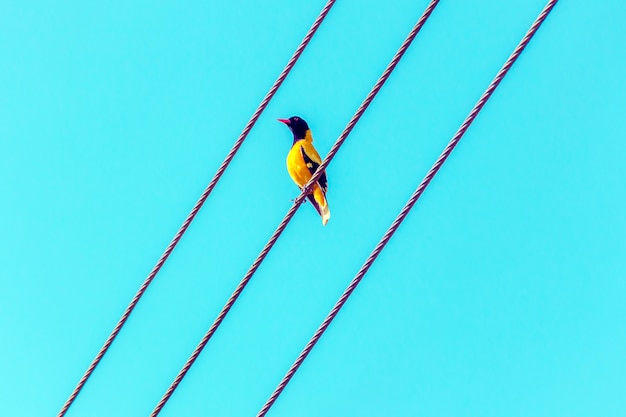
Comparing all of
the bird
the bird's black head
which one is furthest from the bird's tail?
the bird's black head

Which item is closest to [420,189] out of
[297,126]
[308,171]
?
[308,171]

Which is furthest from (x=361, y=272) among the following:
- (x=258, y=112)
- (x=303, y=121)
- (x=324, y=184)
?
(x=303, y=121)

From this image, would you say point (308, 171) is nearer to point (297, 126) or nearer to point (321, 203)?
point (321, 203)

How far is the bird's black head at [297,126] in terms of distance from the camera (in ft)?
23.3

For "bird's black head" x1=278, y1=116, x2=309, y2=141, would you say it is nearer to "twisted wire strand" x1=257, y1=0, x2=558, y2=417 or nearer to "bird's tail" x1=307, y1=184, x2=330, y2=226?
"bird's tail" x1=307, y1=184, x2=330, y2=226

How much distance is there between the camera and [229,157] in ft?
9.78

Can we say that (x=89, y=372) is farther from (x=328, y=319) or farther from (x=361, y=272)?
(x=361, y=272)

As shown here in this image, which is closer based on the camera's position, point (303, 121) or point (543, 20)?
point (543, 20)

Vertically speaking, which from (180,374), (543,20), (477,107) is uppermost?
(543,20)

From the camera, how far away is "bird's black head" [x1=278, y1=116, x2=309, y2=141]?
23.3ft

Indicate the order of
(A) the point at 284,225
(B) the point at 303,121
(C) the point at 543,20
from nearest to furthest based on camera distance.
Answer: (C) the point at 543,20 < (A) the point at 284,225 < (B) the point at 303,121

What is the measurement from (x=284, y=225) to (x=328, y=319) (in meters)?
0.45

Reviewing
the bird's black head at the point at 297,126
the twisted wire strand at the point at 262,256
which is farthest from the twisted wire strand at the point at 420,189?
the bird's black head at the point at 297,126

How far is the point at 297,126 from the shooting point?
7.16m
